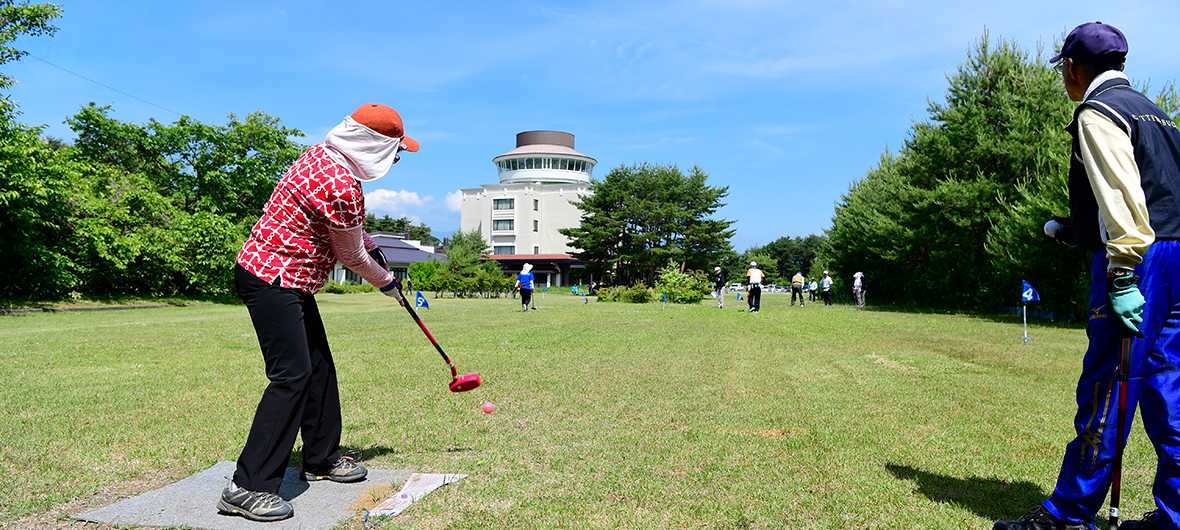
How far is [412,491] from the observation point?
11.6 feet

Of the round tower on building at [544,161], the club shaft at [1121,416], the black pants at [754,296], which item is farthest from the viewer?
the round tower on building at [544,161]

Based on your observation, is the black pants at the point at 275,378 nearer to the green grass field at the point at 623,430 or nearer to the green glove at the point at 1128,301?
the green grass field at the point at 623,430

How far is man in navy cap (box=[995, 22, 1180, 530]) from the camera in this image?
2.58m

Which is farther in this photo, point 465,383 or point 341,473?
point 465,383

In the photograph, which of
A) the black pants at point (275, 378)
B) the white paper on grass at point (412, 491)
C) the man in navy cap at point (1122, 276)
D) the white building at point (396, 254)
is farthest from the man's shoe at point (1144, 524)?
the white building at point (396, 254)

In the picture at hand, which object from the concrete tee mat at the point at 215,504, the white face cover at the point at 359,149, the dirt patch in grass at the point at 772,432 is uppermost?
the white face cover at the point at 359,149

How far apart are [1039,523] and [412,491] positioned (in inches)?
114

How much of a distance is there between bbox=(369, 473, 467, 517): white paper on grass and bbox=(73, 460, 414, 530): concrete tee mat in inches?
4.3

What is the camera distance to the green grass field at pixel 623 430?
3395 millimetres

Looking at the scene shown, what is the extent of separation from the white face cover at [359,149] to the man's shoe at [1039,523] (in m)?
3.31

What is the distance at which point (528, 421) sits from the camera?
5371mm

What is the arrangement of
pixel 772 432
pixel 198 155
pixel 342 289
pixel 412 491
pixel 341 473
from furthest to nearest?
pixel 342 289, pixel 198 155, pixel 772 432, pixel 341 473, pixel 412 491

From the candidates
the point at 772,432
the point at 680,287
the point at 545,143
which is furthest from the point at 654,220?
the point at 772,432

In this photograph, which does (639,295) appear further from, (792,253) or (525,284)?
(792,253)
